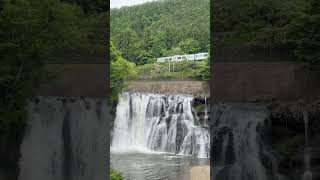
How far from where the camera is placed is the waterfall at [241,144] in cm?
593

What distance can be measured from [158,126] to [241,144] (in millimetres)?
6993

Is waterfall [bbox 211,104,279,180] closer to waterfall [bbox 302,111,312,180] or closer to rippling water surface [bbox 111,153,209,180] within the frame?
waterfall [bbox 302,111,312,180]

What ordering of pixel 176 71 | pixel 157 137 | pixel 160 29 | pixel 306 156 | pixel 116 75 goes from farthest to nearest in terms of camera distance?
1. pixel 160 29
2. pixel 176 71
3. pixel 157 137
4. pixel 116 75
5. pixel 306 156

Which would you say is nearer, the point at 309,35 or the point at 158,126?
the point at 309,35

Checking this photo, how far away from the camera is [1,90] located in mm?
6039

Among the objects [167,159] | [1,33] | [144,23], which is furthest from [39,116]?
[144,23]

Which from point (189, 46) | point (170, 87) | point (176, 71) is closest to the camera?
point (170, 87)

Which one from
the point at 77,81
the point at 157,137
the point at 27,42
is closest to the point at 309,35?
the point at 77,81

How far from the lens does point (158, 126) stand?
12922 mm

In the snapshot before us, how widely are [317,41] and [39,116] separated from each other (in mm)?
3535

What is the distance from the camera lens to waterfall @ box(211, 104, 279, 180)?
5.93m

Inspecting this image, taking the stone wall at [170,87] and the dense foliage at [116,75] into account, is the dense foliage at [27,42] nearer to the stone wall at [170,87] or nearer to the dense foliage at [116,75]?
the dense foliage at [116,75]

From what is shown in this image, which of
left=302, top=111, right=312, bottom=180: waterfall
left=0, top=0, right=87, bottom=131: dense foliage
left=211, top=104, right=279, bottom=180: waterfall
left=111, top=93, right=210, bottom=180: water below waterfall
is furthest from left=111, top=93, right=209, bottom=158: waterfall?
left=0, top=0, right=87, bottom=131: dense foliage

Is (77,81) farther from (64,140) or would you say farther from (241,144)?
(241,144)
